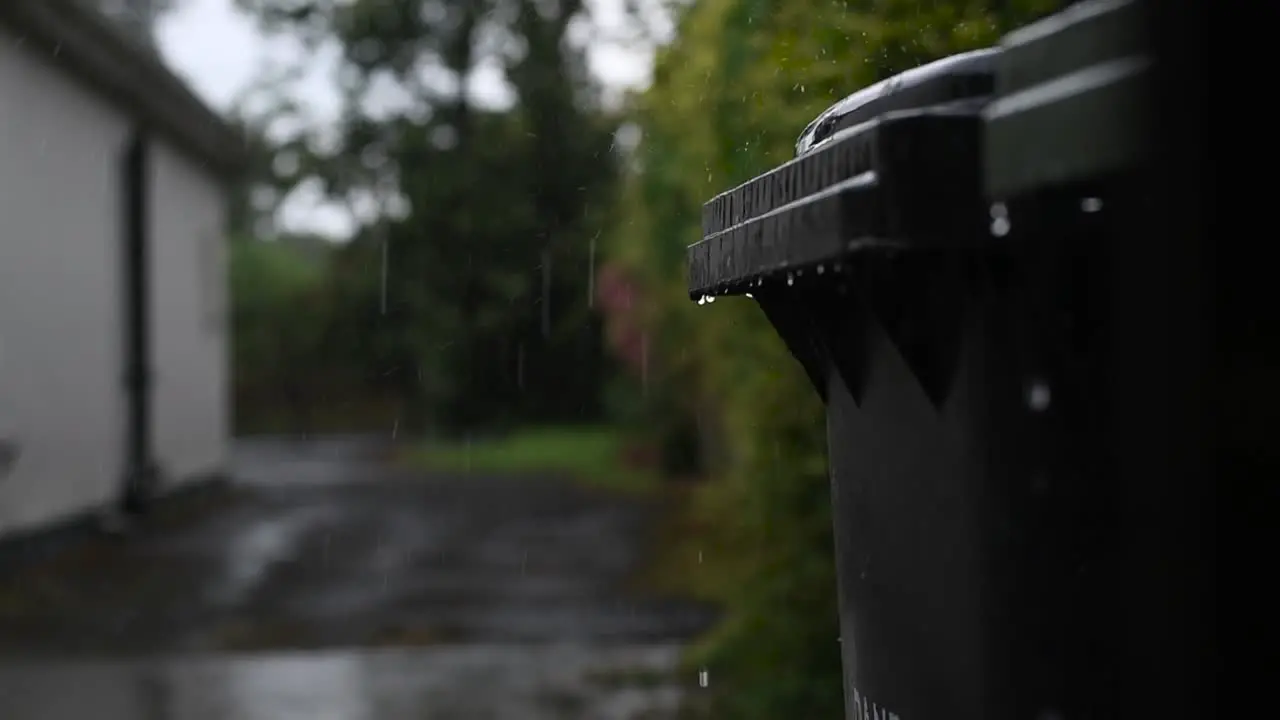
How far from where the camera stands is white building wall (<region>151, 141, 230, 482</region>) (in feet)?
58.8

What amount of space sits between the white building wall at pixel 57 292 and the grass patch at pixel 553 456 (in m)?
7.21

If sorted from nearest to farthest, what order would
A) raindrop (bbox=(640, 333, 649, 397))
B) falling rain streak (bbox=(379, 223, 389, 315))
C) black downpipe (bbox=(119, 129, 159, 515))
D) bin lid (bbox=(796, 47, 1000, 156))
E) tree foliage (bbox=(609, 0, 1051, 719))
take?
bin lid (bbox=(796, 47, 1000, 156)) < tree foliage (bbox=(609, 0, 1051, 719)) < black downpipe (bbox=(119, 129, 159, 515)) < raindrop (bbox=(640, 333, 649, 397)) < falling rain streak (bbox=(379, 223, 389, 315))

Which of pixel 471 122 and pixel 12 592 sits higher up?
pixel 471 122

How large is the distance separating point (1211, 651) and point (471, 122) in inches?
1248

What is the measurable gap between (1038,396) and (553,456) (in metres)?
26.5

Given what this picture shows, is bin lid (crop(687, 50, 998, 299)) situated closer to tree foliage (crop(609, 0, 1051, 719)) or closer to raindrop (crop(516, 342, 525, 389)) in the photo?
tree foliage (crop(609, 0, 1051, 719))

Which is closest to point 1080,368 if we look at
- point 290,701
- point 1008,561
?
point 1008,561

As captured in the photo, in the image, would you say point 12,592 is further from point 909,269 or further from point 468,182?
point 468,182

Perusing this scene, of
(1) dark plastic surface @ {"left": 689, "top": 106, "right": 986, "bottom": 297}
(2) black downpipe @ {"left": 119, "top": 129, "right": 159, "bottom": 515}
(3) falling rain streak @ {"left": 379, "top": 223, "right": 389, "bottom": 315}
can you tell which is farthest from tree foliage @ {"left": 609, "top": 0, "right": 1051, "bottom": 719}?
(3) falling rain streak @ {"left": 379, "top": 223, "right": 389, "bottom": 315}

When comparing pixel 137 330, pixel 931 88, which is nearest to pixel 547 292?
pixel 137 330

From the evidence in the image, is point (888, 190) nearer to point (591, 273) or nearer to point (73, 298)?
point (73, 298)

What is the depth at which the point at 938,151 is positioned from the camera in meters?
2.51

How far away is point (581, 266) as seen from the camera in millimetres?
32500

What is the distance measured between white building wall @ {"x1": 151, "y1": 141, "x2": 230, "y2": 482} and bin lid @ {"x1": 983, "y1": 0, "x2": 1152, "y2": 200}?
15944 mm
